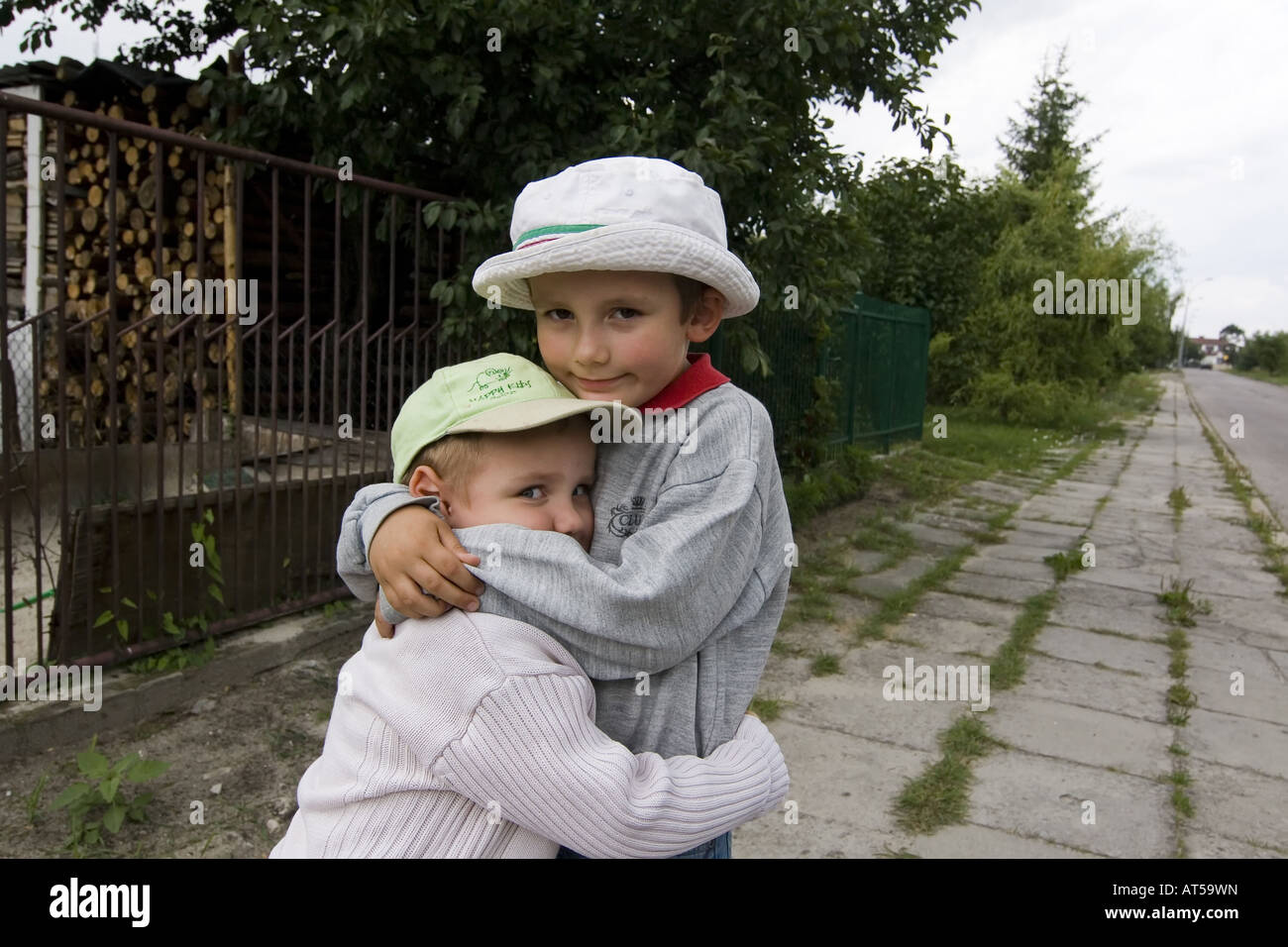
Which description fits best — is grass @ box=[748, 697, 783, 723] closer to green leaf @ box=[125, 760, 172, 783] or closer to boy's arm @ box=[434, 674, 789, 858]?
green leaf @ box=[125, 760, 172, 783]

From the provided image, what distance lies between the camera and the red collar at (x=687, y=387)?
1.32 meters

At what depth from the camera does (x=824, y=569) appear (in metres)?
6.14

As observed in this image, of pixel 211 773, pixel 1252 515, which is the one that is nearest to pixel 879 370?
pixel 1252 515

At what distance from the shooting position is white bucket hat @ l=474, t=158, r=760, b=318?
4.00 ft

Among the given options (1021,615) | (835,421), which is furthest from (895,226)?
(1021,615)

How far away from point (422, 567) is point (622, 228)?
1.52 feet

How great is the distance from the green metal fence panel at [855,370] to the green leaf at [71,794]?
13.0 feet

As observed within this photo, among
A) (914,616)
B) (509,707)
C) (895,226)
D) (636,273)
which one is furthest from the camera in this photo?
(895,226)

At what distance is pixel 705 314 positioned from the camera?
1395mm

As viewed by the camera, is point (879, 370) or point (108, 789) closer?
point (108, 789)

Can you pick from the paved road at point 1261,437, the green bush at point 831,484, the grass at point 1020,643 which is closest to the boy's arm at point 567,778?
the grass at point 1020,643

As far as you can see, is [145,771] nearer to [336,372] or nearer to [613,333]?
[336,372]

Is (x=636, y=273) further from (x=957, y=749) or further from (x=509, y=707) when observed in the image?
(x=957, y=749)

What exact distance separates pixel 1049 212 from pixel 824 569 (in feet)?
45.6
